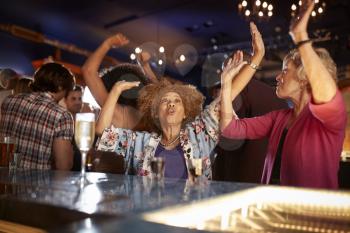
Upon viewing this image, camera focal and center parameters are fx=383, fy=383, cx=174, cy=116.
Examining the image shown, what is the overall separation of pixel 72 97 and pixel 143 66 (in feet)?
3.65

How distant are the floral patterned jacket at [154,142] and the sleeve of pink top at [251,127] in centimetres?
16

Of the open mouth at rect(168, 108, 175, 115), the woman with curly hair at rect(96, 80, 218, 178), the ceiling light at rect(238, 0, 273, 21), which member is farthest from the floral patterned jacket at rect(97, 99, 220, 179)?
the ceiling light at rect(238, 0, 273, 21)

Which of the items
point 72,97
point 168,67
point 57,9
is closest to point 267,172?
point 72,97

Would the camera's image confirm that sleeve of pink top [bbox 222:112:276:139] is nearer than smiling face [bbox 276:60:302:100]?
No

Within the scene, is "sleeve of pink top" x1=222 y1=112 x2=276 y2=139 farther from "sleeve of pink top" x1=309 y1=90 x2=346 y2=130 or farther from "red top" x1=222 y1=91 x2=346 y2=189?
"sleeve of pink top" x1=309 y1=90 x2=346 y2=130

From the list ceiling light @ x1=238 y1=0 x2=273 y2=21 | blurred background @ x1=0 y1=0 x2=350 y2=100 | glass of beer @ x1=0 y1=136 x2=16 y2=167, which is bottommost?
glass of beer @ x1=0 y1=136 x2=16 y2=167

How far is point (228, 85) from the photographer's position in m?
1.87

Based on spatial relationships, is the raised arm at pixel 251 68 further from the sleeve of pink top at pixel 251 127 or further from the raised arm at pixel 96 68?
the raised arm at pixel 96 68

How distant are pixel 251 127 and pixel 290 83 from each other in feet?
1.08

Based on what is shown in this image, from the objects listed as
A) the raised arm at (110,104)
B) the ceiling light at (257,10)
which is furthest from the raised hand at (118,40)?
the ceiling light at (257,10)

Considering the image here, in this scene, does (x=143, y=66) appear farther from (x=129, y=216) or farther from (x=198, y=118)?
(x=129, y=216)

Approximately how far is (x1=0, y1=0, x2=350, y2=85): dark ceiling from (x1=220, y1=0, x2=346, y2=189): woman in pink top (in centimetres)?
402

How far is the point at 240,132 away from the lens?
1.86 meters

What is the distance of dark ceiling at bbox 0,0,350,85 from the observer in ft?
21.5
